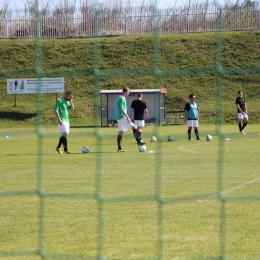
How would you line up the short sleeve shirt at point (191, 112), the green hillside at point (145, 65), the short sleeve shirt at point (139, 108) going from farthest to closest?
1. the green hillside at point (145, 65)
2. the short sleeve shirt at point (191, 112)
3. the short sleeve shirt at point (139, 108)

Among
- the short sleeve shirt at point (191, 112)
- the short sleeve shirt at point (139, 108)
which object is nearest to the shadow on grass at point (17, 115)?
the short sleeve shirt at point (191, 112)

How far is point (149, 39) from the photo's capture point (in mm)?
38188

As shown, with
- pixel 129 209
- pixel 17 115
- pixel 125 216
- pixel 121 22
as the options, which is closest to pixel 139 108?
pixel 129 209

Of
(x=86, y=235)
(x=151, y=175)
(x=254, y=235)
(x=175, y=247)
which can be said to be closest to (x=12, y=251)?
(x=86, y=235)

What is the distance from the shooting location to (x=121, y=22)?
697cm

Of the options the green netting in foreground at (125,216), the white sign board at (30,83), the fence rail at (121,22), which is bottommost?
the green netting in foreground at (125,216)

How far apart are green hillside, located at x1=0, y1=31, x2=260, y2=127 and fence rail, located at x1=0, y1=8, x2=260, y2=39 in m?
23.0

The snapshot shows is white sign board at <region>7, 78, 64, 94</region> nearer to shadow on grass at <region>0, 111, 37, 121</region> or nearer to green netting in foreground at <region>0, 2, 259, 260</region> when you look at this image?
green netting in foreground at <region>0, 2, 259, 260</region>

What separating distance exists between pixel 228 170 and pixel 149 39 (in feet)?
88.7

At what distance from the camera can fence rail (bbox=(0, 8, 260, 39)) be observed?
6652mm

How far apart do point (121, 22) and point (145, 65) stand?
29.0 m

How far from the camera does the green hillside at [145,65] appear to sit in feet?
105

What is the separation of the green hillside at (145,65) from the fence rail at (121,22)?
23.0 meters

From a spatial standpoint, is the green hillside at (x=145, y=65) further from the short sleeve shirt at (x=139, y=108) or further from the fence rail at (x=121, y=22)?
the fence rail at (x=121, y=22)
